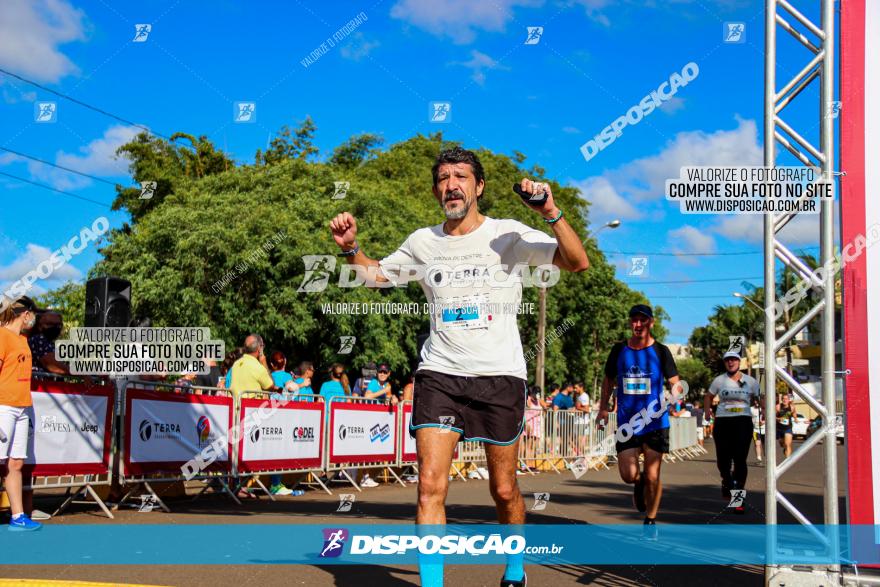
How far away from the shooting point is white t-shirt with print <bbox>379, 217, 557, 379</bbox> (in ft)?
15.7

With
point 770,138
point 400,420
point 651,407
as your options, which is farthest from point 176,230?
point 770,138

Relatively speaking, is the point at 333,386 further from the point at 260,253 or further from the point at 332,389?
the point at 260,253

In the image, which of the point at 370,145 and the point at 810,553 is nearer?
the point at 810,553

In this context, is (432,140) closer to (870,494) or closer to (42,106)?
(42,106)

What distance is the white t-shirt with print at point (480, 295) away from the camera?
15.7 feet

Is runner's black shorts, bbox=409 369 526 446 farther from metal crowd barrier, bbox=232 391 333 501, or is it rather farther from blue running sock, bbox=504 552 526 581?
metal crowd barrier, bbox=232 391 333 501

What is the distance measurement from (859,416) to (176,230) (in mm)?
26197

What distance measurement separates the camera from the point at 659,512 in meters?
11.0

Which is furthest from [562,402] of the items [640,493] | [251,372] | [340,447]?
[640,493]

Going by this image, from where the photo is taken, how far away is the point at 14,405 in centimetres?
752

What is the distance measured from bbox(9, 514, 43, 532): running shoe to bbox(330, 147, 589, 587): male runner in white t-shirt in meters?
4.34

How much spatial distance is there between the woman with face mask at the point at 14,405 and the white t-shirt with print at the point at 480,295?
14.1 feet

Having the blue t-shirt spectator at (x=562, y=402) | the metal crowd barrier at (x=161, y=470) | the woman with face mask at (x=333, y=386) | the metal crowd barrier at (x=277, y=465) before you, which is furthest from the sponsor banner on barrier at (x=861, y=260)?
the blue t-shirt spectator at (x=562, y=402)

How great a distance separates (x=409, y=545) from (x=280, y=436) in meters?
5.68
